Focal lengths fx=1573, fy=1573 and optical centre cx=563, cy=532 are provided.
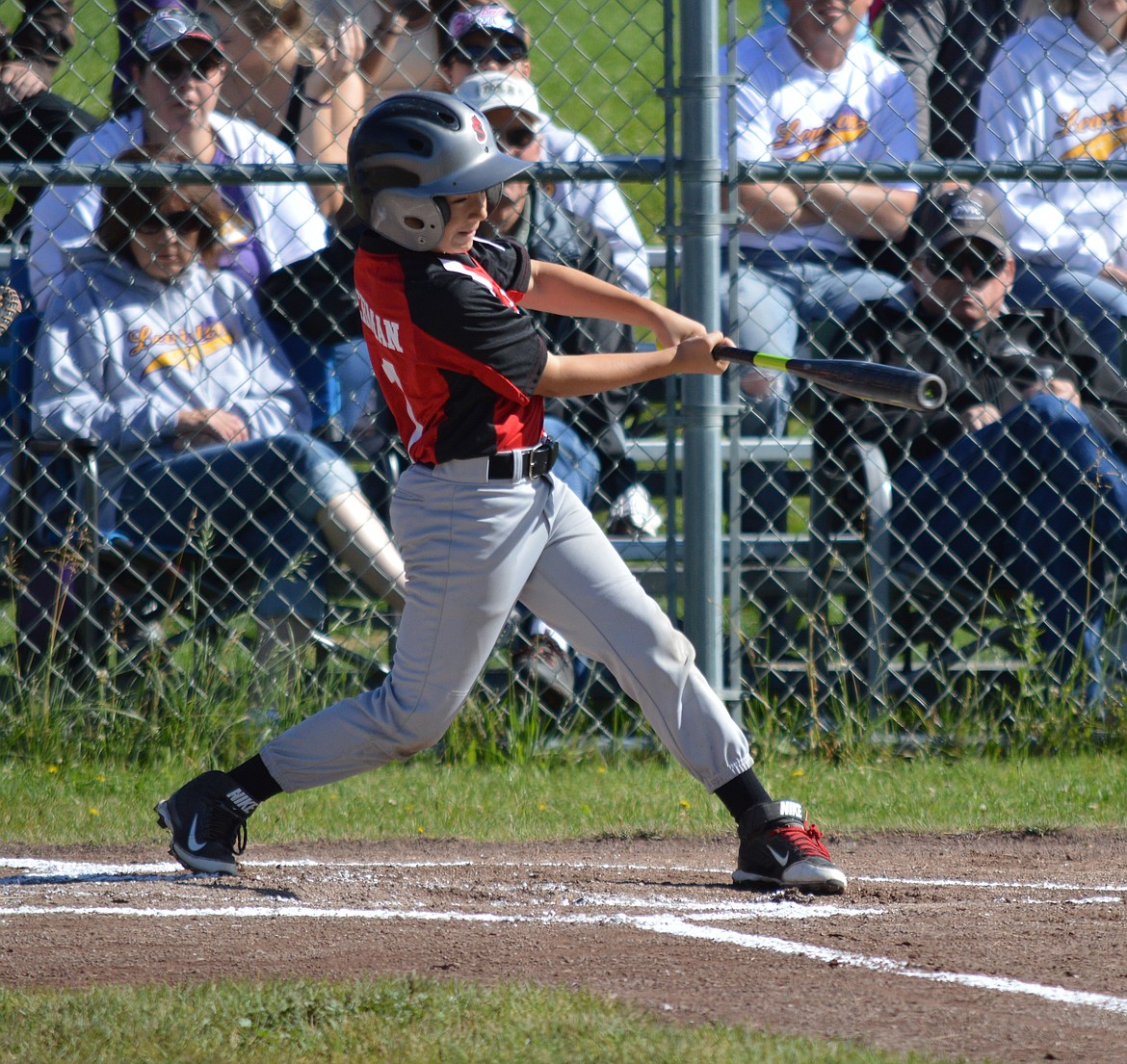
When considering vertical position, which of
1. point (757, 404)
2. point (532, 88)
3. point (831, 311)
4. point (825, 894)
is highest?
point (532, 88)

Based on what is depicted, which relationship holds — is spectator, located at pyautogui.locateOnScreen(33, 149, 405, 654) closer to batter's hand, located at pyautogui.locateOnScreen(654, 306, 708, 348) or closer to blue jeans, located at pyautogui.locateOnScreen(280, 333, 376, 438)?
blue jeans, located at pyautogui.locateOnScreen(280, 333, 376, 438)

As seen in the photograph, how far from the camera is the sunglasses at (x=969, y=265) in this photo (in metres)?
5.64

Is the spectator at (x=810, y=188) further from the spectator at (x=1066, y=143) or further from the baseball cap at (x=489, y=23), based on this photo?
the baseball cap at (x=489, y=23)

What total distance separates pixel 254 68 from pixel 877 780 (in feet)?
12.0

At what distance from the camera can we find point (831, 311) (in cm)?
561

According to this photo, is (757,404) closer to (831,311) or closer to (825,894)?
(831,311)

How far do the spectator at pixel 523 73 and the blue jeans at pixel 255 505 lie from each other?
1.37 meters

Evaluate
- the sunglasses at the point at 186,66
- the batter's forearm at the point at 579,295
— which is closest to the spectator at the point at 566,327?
the sunglasses at the point at 186,66

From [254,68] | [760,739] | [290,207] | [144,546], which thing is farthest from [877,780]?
[254,68]

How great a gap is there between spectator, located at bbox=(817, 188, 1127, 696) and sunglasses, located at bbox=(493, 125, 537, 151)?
4.45 ft

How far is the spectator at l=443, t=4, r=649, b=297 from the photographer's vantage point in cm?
576

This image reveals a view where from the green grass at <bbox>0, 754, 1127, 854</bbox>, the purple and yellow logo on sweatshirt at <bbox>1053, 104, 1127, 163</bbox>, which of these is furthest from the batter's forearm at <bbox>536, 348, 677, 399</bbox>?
the purple and yellow logo on sweatshirt at <bbox>1053, 104, 1127, 163</bbox>

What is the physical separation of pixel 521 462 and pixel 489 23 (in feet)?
9.22

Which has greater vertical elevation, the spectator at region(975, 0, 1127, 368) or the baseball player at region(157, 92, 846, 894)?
the spectator at region(975, 0, 1127, 368)
